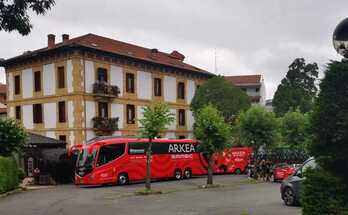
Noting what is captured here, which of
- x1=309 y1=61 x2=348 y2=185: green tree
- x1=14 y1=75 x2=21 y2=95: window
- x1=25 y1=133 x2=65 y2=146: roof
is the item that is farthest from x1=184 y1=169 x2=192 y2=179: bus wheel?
x1=309 y1=61 x2=348 y2=185: green tree

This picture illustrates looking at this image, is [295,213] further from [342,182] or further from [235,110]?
[235,110]

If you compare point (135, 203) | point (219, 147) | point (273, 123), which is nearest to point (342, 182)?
point (135, 203)

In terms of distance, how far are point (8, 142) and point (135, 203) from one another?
14580mm

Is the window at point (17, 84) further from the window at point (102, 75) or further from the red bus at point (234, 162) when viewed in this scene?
the red bus at point (234, 162)

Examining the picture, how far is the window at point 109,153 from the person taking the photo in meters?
35.6

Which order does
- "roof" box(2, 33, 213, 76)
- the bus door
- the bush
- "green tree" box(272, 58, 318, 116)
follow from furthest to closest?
"green tree" box(272, 58, 318, 116) < "roof" box(2, 33, 213, 76) < the bus door < the bush

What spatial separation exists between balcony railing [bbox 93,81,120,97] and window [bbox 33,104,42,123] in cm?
614

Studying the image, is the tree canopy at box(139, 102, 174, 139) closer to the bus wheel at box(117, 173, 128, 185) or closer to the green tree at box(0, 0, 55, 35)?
the bus wheel at box(117, 173, 128, 185)

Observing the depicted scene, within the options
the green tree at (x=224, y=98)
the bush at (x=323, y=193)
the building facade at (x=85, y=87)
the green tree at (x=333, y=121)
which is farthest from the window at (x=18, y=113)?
the green tree at (x=333, y=121)

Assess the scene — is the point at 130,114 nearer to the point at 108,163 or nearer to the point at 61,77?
the point at 61,77

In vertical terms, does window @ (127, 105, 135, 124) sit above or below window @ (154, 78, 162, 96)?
below

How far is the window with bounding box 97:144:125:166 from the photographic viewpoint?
3556 centimetres

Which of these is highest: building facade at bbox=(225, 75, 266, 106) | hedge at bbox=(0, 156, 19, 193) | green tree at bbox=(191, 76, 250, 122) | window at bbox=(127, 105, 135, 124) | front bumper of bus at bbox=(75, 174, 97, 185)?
building facade at bbox=(225, 75, 266, 106)

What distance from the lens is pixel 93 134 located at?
46031mm
